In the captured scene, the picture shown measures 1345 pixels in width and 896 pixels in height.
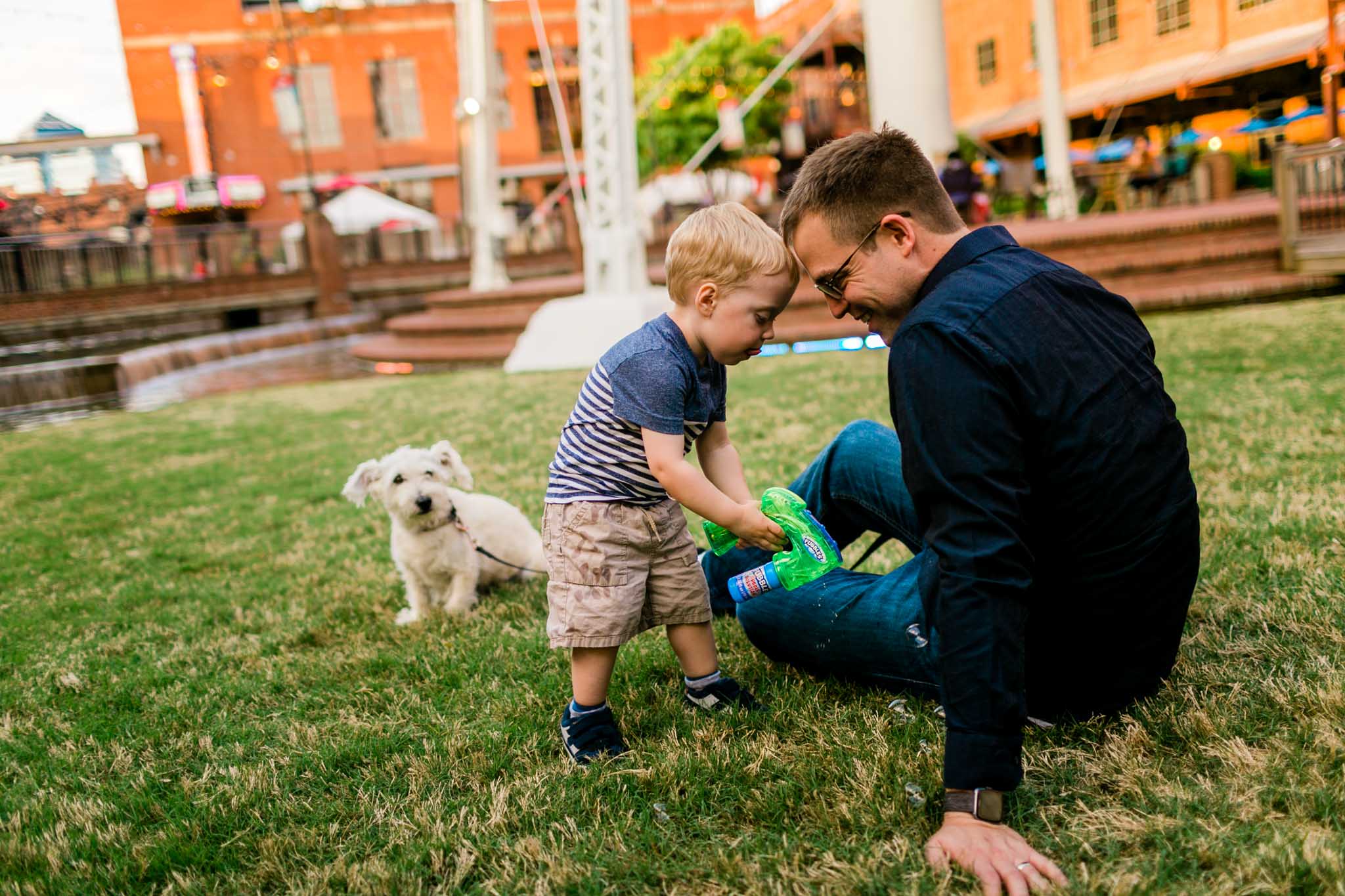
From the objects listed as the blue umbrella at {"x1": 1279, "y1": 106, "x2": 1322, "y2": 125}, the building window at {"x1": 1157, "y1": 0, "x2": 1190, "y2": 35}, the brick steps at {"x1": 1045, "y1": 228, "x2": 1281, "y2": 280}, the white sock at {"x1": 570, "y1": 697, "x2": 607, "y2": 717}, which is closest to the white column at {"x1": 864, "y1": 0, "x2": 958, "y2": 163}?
the brick steps at {"x1": 1045, "y1": 228, "x2": 1281, "y2": 280}

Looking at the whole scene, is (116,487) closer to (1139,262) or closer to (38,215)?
(1139,262)

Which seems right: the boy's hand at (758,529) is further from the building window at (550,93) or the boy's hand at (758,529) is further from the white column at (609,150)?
the building window at (550,93)

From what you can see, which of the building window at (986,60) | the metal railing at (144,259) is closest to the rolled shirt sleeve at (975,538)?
the metal railing at (144,259)

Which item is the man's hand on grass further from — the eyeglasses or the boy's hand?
the eyeglasses

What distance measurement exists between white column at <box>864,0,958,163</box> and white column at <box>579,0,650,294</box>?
5486 millimetres

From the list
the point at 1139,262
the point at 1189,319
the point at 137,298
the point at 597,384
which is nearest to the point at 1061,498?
the point at 597,384

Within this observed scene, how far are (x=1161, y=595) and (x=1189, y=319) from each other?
9.91 metres

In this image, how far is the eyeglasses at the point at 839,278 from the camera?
2.05 meters

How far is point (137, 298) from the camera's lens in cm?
2409

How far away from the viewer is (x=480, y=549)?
430 cm

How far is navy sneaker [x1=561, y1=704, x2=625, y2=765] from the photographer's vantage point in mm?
2689

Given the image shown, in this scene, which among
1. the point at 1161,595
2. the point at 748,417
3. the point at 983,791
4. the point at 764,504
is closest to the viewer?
the point at 983,791

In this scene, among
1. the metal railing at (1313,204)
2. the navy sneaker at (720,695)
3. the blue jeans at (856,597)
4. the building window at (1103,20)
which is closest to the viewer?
the blue jeans at (856,597)

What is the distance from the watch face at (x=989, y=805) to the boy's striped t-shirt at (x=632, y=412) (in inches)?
44.4
